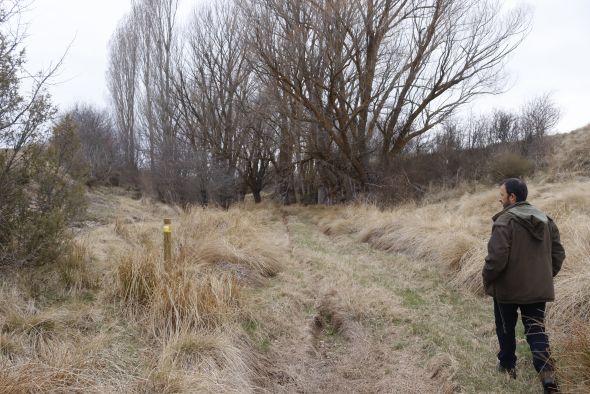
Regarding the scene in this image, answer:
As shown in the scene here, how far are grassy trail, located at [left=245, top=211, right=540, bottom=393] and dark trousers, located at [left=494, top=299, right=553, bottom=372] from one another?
0.20 meters

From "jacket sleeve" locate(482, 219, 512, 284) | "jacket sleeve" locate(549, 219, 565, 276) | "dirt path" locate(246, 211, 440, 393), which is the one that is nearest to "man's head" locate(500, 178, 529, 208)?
"jacket sleeve" locate(482, 219, 512, 284)


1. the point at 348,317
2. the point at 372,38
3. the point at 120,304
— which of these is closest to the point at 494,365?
the point at 348,317

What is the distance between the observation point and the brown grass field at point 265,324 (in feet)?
9.80

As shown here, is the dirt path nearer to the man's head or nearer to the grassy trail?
the grassy trail

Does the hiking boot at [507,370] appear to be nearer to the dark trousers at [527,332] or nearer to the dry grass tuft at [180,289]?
the dark trousers at [527,332]

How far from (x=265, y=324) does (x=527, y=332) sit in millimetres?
2440

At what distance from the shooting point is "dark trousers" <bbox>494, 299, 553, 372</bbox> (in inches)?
119

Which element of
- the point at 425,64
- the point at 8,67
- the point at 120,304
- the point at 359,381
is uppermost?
the point at 425,64

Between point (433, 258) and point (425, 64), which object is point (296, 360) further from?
point (425, 64)

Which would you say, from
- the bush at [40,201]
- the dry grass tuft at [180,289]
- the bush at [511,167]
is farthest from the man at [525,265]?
the bush at [511,167]

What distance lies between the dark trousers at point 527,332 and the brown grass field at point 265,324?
128 millimetres

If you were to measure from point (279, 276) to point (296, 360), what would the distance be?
2.70 meters

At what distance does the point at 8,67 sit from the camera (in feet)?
14.2

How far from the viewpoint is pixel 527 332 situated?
318 cm
